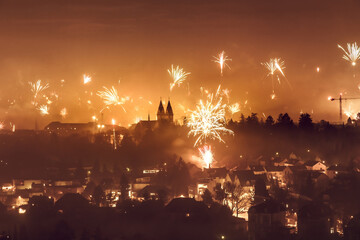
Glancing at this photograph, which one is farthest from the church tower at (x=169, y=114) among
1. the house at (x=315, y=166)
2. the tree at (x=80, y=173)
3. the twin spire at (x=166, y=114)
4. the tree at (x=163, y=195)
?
the tree at (x=163, y=195)

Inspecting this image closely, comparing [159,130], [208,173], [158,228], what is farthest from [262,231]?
[159,130]

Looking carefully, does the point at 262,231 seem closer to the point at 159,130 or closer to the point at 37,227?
the point at 37,227

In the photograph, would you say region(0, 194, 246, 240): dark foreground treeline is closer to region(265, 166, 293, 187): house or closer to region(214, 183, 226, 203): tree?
region(214, 183, 226, 203): tree

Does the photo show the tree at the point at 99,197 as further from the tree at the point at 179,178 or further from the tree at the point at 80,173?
the tree at the point at 80,173

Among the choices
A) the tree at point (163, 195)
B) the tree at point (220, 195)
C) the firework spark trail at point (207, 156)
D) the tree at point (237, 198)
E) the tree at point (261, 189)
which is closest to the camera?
the tree at point (237, 198)

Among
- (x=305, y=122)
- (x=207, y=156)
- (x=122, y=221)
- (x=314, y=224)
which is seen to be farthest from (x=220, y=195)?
(x=305, y=122)

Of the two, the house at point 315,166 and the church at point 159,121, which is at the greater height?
the church at point 159,121
